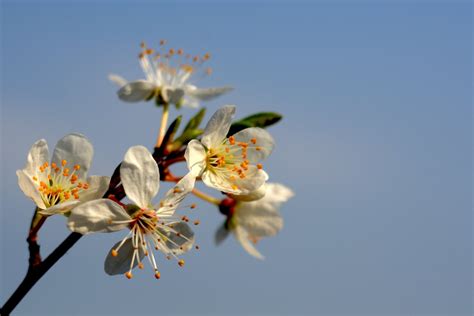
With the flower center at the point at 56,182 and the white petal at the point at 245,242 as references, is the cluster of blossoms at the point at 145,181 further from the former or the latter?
the white petal at the point at 245,242

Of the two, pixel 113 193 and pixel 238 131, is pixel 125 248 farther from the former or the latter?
pixel 238 131

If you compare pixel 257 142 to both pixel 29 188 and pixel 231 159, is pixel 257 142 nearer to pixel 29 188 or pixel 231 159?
pixel 231 159

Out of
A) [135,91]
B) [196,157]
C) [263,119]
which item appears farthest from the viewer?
[135,91]

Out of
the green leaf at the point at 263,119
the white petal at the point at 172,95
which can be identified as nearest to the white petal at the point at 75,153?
the green leaf at the point at 263,119

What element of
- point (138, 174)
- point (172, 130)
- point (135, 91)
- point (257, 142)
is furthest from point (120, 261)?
point (135, 91)

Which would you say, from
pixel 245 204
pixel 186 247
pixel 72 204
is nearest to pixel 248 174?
pixel 186 247

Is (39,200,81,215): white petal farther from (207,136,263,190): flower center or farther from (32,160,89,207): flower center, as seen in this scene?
(207,136,263,190): flower center

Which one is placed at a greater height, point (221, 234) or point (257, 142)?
point (257, 142)
